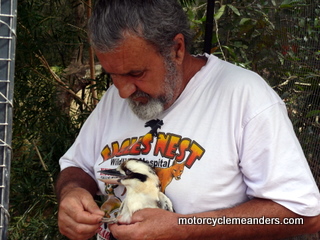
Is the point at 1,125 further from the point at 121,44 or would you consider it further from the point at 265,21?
the point at 265,21

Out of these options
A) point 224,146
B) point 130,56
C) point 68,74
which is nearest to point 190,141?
point 224,146

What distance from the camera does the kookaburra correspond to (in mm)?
1580

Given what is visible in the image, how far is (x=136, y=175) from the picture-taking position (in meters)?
1.61

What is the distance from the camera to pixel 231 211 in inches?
59.3

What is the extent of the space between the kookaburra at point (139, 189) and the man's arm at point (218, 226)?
0.21 ft

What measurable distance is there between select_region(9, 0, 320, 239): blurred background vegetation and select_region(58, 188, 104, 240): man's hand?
50.8 inches

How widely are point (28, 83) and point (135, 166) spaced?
5.53 ft

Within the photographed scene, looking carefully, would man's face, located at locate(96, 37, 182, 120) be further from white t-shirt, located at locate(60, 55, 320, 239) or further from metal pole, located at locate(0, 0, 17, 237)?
metal pole, located at locate(0, 0, 17, 237)

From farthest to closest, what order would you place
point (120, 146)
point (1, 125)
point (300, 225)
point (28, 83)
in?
point (28, 83) → point (120, 146) → point (300, 225) → point (1, 125)

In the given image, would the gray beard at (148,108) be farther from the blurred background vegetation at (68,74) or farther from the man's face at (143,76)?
the blurred background vegetation at (68,74)

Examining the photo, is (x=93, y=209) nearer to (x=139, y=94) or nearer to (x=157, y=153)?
(x=157, y=153)

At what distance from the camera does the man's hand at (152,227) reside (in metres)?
1.45

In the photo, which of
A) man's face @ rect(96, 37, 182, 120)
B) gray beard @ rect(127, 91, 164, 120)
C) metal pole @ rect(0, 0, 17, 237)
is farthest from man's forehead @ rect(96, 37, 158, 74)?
metal pole @ rect(0, 0, 17, 237)

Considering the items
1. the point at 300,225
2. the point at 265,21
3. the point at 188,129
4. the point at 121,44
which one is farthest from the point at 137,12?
the point at 265,21
